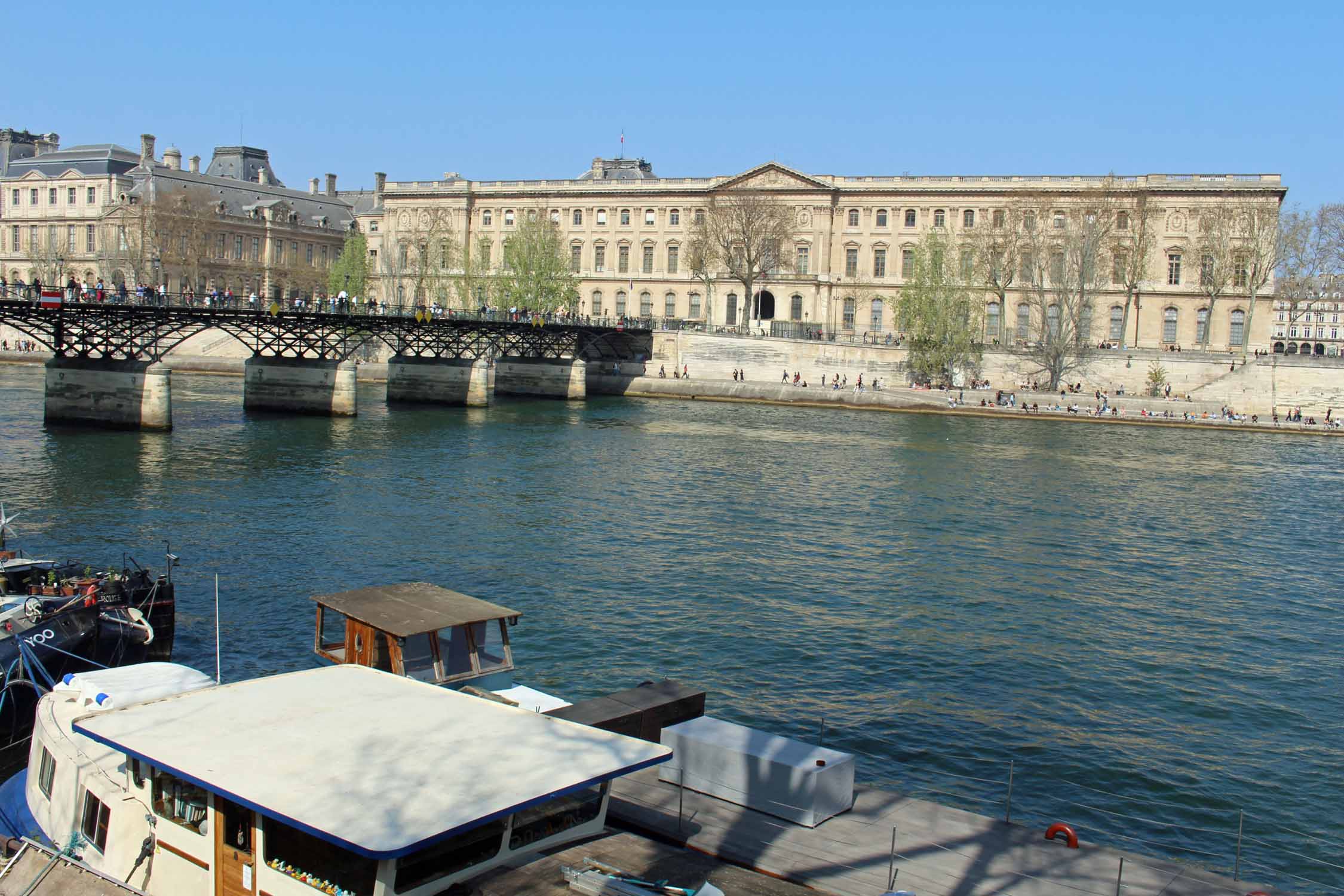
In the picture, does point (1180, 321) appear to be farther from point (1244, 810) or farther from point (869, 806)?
point (869, 806)

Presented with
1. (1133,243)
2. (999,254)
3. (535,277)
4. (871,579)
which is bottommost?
(871,579)

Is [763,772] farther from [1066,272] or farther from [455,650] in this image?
[1066,272]

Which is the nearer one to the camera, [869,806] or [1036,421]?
[869,806]

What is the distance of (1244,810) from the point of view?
18500 millimetres

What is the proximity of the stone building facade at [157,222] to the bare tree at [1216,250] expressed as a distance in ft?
308

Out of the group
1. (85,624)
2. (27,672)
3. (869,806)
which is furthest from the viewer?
(85,624)

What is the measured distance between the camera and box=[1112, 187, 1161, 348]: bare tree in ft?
349

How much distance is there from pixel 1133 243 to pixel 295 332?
2955 inches

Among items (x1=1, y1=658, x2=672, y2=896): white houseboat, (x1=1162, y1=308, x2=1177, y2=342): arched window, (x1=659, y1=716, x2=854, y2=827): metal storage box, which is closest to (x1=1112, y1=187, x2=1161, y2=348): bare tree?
(x1=1162, y1=308, x2=1177, y2=342): arched window

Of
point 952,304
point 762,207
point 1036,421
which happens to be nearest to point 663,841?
point 1036,421

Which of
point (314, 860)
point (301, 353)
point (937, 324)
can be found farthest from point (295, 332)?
point (314, 860)

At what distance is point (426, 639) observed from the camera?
18188mm

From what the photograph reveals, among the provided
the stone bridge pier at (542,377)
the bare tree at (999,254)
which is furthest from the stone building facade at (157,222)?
the bare tree at (999,254)

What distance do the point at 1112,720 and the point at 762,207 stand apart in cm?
9417
